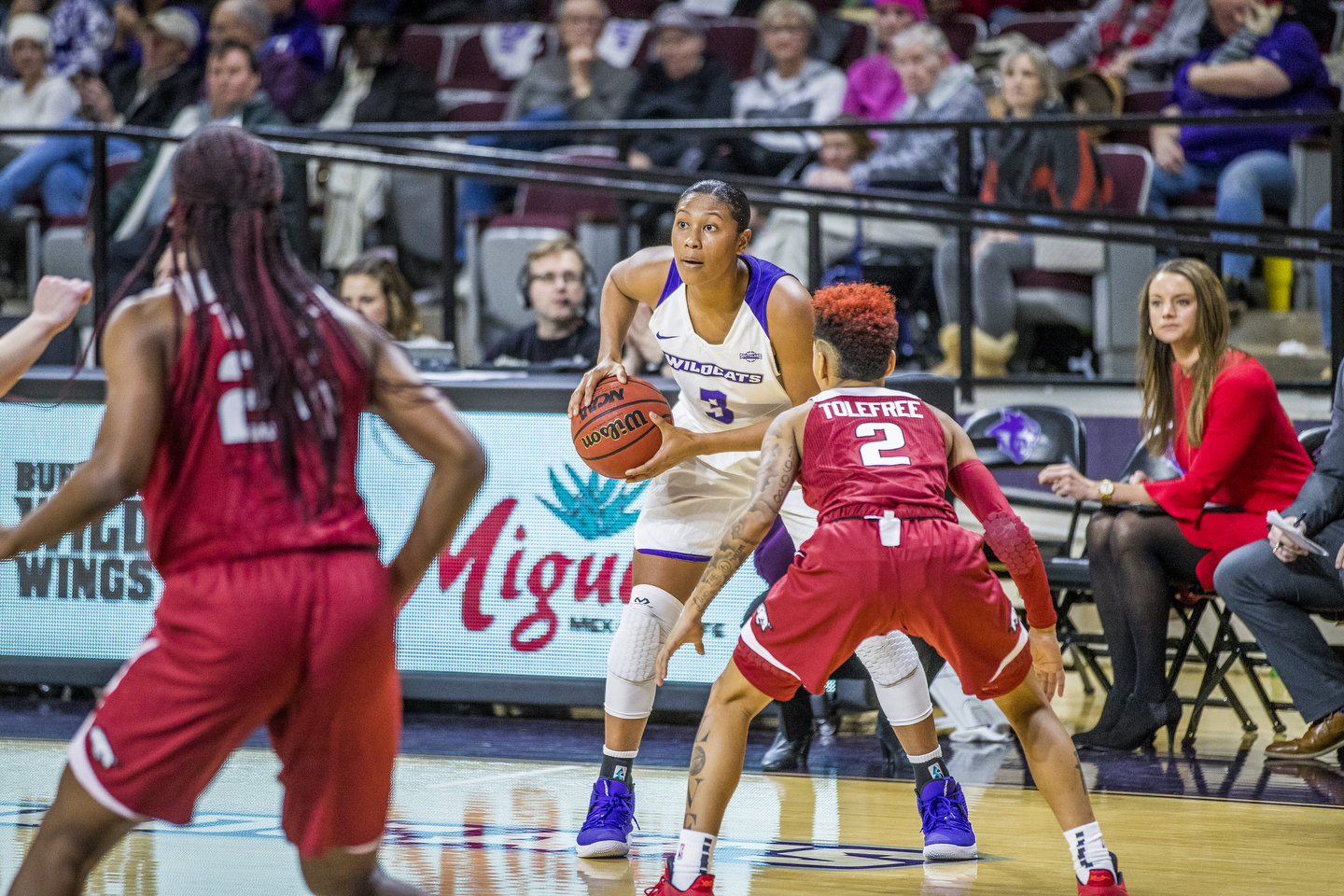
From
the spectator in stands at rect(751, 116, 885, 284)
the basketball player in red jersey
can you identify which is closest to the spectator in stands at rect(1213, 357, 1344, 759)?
the spectator in stands at rect(751, 116, 885, 284)

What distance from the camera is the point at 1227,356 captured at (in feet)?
18.3

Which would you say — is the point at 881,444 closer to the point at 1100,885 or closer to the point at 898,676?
the point at 898,676

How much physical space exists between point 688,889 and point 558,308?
3.64 meters

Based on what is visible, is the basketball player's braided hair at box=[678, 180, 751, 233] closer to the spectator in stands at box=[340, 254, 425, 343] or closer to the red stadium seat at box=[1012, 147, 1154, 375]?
the spectator in stands at box=[340, 254, 425, 343]

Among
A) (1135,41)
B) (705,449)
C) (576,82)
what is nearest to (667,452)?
(705,449)

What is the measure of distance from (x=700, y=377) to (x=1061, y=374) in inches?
123

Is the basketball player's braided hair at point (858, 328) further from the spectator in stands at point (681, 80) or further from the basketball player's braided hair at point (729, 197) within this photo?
the spectator in stands at point (681, 80)

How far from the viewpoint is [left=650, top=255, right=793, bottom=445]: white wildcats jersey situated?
432 cm

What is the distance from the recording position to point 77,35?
1008cm

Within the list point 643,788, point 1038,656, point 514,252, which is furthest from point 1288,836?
point 514,252

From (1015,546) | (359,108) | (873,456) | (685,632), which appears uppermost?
(359,108)

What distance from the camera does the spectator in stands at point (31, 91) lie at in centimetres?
948

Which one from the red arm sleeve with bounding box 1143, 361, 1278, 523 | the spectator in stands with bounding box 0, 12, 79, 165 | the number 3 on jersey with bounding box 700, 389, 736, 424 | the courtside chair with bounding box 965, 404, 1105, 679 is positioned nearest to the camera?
the number 3 on jersey with bounding box 700, 389, 736, 424

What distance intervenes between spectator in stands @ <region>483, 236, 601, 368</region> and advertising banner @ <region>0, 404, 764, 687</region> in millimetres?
978
